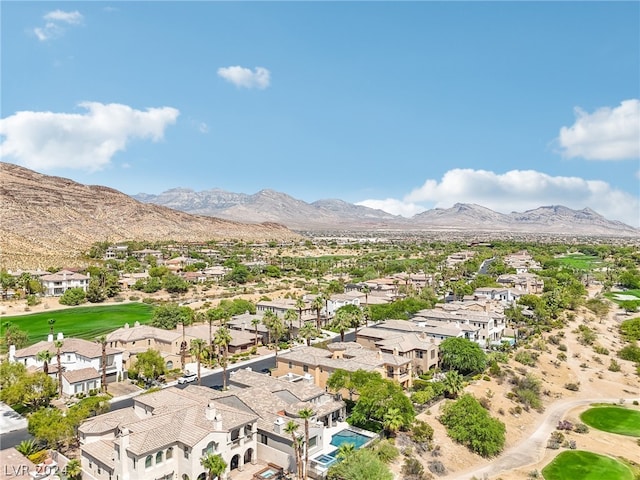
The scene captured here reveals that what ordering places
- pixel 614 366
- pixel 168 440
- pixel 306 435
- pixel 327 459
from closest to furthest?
pixel 168 440 < pixel 306 435 < pixel 327 459 < pixel 614 366

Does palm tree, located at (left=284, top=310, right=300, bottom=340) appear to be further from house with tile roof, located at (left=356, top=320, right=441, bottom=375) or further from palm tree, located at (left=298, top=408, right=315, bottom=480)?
palm tree, located at (left=298, top=408, right=315, bottom=480)

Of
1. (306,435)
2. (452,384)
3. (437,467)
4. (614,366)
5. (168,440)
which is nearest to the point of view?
(168,440)

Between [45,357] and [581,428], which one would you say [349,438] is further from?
[45,357]

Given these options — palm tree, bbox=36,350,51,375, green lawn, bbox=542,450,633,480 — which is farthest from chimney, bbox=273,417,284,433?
palm tree, bbox=36,350,51,375

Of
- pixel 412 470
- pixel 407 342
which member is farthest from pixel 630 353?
pixel 412 470

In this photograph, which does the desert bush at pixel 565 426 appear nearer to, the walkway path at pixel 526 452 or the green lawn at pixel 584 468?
the walkway path at pixel 526 452

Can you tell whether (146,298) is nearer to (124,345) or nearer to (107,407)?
(124,345)

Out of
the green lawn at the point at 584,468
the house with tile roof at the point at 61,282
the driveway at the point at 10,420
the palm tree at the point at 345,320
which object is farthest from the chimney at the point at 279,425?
the house with tile roof at the point at 61,282
